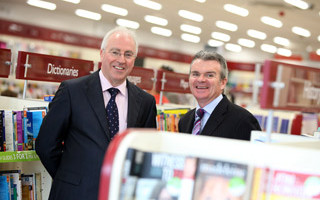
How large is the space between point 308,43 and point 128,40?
19.0 meters

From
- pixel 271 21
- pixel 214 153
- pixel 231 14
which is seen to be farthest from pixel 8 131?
pixel 271 21

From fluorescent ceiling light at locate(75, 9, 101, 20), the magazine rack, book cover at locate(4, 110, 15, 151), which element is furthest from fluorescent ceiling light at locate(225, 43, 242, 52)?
the magazine rack

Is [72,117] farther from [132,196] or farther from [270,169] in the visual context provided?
A: [270,169]

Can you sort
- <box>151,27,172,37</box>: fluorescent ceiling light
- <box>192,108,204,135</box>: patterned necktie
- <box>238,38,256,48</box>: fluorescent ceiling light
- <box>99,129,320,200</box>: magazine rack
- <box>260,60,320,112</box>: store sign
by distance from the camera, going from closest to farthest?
<box>99,129,320,200</box>: magazine rack
<box>260,60,320,112</box>: store sign
<box>192,108,204,135</box>: patterned necktie
<box>151,27,172,37</box>: fluorescent ceiling light
<box>238,38,256,48</box>: fluorescent ceiling light

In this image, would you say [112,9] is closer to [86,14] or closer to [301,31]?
[86,14]

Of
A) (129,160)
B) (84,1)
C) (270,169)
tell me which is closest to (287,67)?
(270,169)

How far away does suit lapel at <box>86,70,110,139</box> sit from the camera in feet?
8.09

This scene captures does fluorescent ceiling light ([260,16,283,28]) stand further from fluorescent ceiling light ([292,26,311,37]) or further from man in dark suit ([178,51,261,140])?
man in dark suit ([178,51,261,140])

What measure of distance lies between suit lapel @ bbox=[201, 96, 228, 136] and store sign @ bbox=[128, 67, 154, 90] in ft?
7.26

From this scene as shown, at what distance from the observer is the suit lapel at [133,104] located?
2609 mm

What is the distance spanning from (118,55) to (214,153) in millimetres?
1234

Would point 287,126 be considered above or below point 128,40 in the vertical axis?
below

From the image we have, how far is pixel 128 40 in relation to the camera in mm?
2582

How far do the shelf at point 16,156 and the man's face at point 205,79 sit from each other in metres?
1.32
